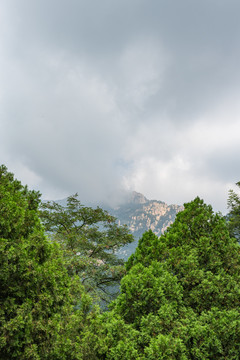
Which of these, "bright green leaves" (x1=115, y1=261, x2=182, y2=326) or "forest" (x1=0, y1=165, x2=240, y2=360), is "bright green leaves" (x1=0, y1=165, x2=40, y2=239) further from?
"bright green leaves" (x1=115, y1=261, x2=182, y2=326)

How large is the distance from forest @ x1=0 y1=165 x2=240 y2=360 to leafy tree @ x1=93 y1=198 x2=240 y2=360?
0.10 feet

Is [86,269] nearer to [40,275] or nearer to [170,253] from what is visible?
[170,253]

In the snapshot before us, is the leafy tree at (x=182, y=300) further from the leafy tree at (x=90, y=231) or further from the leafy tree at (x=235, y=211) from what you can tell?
the leafy tree at (x=235, y=211)

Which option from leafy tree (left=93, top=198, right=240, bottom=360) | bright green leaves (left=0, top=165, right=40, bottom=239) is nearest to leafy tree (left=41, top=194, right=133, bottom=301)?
leafy tree (left=93, top=198, right=240, bottom=360)

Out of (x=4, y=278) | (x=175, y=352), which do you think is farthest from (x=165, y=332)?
(x=4, y=278)

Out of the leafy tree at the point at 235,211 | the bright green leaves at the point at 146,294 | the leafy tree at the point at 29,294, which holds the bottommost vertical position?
the leafy tree at the point at 29,294

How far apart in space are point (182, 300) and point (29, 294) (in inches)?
206

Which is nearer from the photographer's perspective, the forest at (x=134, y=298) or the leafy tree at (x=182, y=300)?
the forest at (x=134, y=298)

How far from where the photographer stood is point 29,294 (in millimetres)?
5988

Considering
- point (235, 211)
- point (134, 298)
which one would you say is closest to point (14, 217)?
point (134, 298)

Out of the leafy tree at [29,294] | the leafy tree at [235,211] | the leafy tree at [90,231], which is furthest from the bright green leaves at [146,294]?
the leafy tree at [235,211]

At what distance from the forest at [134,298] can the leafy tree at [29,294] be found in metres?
0.02

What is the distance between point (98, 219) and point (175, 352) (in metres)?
14.8

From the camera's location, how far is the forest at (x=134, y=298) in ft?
19.0
